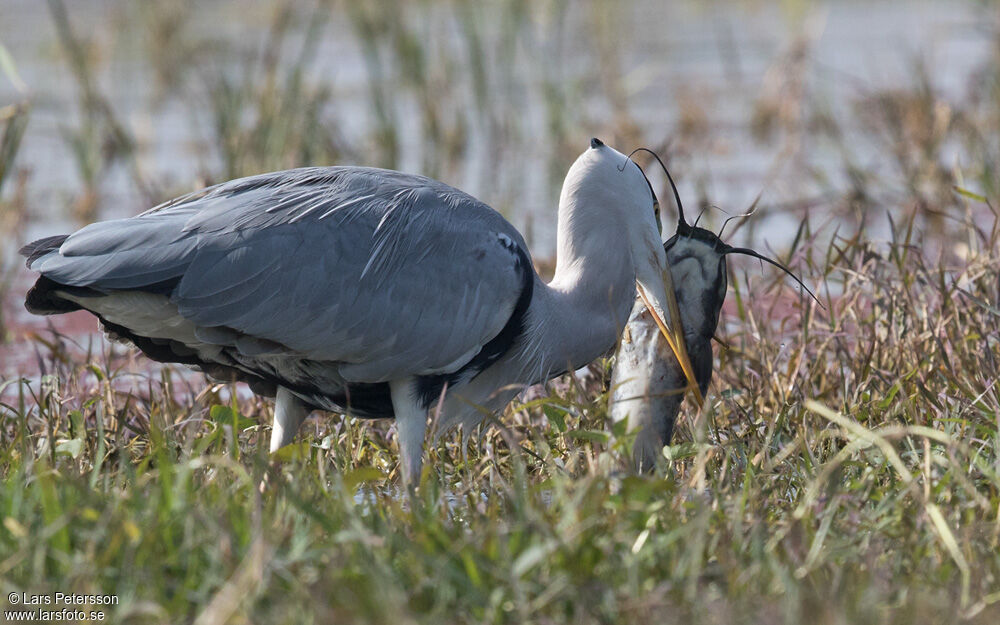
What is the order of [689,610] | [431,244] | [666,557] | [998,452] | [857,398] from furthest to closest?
[857,398] < [431,244] < [998,452] < [666,557] < [689,610]

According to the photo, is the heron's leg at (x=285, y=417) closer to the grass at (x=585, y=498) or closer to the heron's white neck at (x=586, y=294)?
the grass at (x=585, y=498)

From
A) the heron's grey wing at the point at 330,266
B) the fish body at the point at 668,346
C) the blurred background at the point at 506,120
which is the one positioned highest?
the heron's grey wing at the point at 330,266

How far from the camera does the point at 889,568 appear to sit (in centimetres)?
285

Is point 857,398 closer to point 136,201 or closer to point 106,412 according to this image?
point 106,412

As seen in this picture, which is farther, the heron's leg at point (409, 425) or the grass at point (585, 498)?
the heron's leg at point (409, 425)

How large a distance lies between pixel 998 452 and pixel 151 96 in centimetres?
838

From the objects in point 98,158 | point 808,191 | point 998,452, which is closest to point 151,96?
point 98,158

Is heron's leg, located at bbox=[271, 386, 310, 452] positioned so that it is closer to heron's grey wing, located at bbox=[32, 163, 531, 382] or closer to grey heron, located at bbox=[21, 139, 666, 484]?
grey heron, located at bbox=[21, 139, 666, 484]

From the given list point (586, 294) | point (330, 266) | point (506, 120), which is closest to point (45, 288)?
point (330, 266)

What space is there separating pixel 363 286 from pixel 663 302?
829 mm

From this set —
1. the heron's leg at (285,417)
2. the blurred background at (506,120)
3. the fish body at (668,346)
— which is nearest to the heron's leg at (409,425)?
the heron's leg at (285,417)

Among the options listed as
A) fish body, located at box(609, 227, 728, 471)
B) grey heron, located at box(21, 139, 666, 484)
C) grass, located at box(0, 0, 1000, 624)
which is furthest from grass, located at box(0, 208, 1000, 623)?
grey heron, located at box(21, 139, 666, 484)

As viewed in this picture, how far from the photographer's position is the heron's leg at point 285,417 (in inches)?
157

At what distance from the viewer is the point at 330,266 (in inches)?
148
